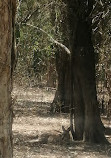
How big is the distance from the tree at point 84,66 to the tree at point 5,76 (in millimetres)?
5758

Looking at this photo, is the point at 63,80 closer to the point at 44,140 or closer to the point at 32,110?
the point at 32,110

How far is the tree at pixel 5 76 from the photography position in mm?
3582

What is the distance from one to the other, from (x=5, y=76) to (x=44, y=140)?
6158 millimetres

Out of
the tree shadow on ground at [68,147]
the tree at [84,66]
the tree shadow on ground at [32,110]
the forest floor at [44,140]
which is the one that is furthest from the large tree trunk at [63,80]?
the tree shadow on ground at [68,147]

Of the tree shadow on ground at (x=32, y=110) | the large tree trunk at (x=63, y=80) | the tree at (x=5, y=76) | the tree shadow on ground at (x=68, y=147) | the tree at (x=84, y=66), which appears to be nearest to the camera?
the tree at (x=5, y=76)

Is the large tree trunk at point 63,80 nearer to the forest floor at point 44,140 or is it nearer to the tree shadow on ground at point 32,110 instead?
the tree shadow on ground at point 32,110

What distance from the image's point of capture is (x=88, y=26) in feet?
31.3

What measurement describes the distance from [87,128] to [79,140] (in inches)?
13.7

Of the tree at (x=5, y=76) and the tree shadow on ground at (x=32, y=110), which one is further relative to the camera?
the tree shadow on ground at (x=32, y=110)

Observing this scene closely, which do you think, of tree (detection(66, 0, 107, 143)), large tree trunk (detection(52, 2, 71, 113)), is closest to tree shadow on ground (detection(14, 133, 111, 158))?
tree (detection(66, 0, 107, 143))

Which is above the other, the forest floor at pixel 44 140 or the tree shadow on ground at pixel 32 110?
the tree shadow on ground at pixel 32 110

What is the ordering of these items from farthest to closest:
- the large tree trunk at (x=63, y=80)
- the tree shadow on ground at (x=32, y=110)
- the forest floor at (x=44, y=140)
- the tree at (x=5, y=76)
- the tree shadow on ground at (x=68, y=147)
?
1. the large tree trunk at (x=63, y=80)
2. the tree shadow on ground at (x=32, y=110)
3. the tree shadow on ground at (x=68, y=147)
4. the forest floor at (x=44, y=140)
5. the tree at (x=5, y=76)

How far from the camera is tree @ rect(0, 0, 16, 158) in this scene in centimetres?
358

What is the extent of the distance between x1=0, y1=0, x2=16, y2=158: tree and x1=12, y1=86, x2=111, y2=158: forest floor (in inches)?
44.8
